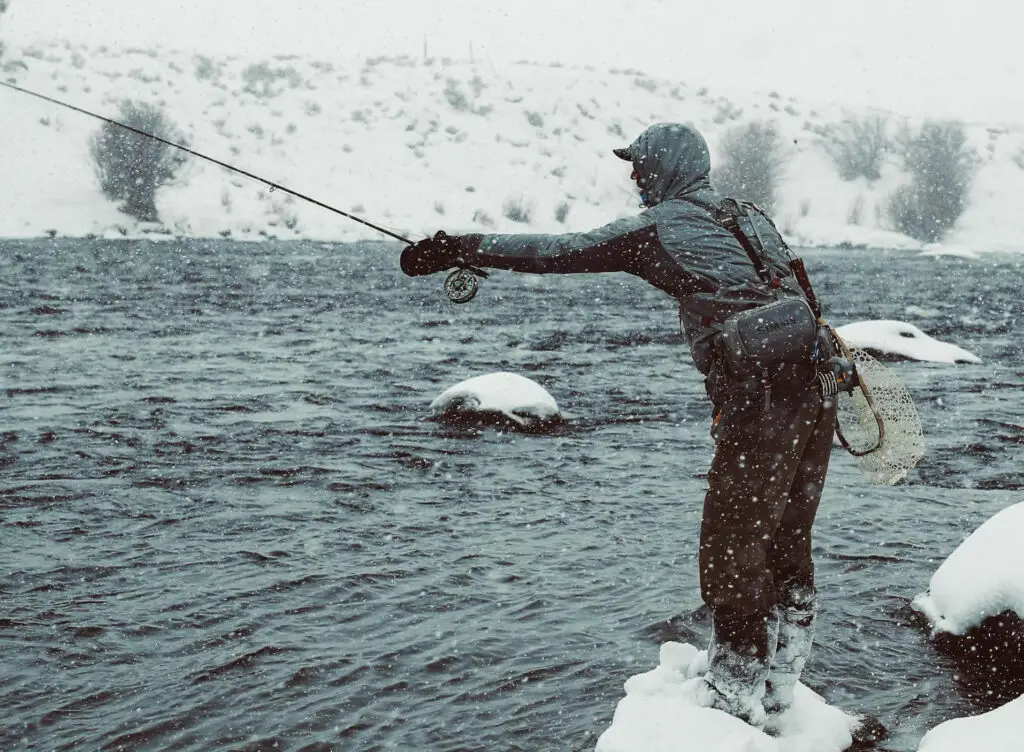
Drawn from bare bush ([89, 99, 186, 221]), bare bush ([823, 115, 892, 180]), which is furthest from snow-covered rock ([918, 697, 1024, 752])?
bare bush ([823, 115, 892, 180])

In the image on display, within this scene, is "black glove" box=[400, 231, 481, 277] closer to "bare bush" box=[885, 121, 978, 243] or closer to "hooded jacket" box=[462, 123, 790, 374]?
"hooded jacket" box=[462, 123, 790, 374]

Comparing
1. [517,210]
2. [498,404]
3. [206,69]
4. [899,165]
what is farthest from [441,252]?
[206,69]

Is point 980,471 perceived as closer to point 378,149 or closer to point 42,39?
point 378,149

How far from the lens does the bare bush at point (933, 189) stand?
38.2 meters

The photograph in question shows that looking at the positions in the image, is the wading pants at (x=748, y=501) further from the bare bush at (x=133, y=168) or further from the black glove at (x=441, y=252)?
the bare bush at (x=133, y=168)

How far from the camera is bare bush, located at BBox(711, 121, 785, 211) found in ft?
131

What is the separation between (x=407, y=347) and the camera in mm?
13516

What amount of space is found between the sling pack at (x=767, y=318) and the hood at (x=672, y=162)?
15 centimetres

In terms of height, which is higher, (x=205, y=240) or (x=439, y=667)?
(x=205, y=240)

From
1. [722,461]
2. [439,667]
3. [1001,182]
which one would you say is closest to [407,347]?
[439,667]

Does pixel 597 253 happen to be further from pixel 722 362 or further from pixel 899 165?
pixel 899 165

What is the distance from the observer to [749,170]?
4078 centimetres

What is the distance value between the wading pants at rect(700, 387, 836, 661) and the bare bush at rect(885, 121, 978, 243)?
116 feet

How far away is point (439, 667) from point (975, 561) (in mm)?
2503
